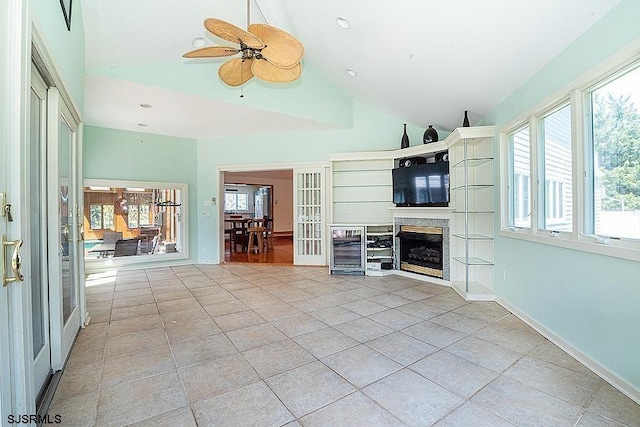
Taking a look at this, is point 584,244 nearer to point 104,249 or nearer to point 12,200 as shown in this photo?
point 12,200

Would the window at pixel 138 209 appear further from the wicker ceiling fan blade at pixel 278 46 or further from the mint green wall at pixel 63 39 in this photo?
the wicker ceiling fan blade at pixel 278 46

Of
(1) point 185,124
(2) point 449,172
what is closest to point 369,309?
(2) point 449,172

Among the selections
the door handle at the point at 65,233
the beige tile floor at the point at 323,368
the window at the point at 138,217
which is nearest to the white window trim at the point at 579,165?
the beige tile floor at the point at 323,368

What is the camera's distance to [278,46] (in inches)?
104

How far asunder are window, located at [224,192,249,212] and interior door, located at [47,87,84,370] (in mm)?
10445

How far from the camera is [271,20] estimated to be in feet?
13.7

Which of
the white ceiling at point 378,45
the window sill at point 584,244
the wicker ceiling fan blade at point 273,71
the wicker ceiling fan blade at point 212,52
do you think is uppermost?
the white ceiling at point 378,45

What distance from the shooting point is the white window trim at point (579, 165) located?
195cm

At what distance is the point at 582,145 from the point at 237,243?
8.87 meters

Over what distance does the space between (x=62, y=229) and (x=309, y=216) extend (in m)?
4.40

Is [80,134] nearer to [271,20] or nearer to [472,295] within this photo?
[271,20]

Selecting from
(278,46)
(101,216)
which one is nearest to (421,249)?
(278,46)

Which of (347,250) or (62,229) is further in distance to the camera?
(347,250)

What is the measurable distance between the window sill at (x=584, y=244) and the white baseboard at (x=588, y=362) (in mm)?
811
